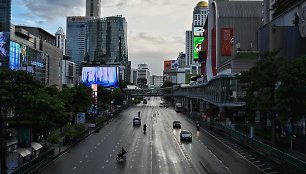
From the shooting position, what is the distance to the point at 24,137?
34.7m

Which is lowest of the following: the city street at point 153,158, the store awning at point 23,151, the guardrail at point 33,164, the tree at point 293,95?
the city street at point 153,158

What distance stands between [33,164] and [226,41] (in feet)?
321

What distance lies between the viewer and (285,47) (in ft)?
221

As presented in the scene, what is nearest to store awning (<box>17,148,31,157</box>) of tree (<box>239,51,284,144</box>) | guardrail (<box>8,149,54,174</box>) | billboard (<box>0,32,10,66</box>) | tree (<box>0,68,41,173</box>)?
guardrail (<box>8,149,54,174</box>)

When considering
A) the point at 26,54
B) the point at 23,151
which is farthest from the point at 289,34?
the point at 26,54

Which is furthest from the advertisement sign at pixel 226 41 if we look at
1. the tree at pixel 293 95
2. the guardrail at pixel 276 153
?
the tree at pixel 293 95

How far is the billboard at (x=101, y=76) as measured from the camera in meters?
170

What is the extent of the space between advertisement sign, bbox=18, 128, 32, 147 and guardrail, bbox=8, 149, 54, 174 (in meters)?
1.61

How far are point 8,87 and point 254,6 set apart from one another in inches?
4309

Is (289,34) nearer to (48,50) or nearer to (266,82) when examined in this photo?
(266,82)

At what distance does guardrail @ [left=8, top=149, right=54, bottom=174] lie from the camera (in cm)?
2934

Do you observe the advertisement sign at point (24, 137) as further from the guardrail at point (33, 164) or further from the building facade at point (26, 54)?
the building facade at point (26, 54)

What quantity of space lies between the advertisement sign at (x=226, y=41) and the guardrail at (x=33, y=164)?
9056cm

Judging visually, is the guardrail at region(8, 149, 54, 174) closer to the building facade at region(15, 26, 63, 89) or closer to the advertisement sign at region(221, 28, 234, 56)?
the advertisement sign at region(221, 28, 234, 56)
